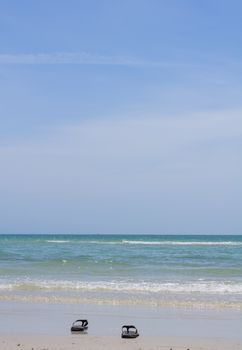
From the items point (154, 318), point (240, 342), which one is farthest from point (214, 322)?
point (240, 342)

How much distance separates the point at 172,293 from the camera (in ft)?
58.7

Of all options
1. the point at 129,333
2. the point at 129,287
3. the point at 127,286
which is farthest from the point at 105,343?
the point at 127,286

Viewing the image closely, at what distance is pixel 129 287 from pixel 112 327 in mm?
7036

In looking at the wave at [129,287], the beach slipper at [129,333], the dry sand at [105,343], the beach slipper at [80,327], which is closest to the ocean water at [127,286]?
the wave at [129,287]

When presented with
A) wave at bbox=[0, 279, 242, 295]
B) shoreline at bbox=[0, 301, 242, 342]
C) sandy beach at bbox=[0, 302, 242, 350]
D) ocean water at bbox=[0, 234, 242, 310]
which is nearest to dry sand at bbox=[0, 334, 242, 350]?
sandy beach at bbox=[0, 302, 242, 350]

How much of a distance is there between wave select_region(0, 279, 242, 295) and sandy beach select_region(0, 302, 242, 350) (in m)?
3.15

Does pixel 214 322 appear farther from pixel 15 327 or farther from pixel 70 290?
pixel 70 290

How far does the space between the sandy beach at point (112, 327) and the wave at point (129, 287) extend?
3.15 m

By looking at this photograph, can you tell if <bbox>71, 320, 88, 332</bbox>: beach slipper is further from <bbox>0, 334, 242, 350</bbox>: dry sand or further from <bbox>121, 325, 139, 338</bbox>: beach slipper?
<bbox>121, 325, 139, 338</bbox>: beach slipper

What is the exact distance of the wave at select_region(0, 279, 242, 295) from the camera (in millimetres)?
18531

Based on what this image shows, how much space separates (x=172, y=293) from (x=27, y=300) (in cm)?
412

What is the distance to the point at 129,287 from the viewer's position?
63.4ft

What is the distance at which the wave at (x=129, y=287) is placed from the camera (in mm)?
18531

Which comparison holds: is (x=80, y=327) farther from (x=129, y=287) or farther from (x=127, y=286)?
(x=127, y=286)
